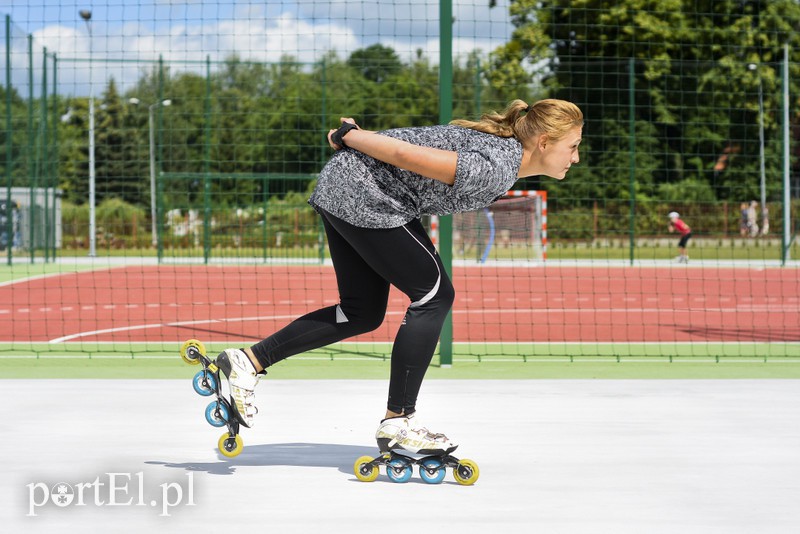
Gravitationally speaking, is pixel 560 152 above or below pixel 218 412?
above

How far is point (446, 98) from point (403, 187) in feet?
12.4

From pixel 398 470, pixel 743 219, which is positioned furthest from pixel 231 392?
pixel 743 219

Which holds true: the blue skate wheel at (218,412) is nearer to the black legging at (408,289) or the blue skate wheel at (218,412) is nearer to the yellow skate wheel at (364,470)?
the black legging at (408,289)

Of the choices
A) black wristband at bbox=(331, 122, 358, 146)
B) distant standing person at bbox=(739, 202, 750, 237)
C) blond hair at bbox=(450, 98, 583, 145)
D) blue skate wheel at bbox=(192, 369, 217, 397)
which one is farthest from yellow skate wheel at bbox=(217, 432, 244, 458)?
distant standing person at bbox=(739, 202, 750, 237)

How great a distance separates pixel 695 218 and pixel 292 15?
26.5m

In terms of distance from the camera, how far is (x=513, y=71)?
31.0m

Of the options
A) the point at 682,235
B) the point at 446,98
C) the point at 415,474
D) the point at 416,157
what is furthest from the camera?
the point at 682,235

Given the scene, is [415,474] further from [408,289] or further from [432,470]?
[408,289]

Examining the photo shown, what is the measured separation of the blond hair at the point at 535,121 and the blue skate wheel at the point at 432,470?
49.8 inches

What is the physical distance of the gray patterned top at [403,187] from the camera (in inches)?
168

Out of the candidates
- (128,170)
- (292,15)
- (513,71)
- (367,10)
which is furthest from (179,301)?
(128,170)

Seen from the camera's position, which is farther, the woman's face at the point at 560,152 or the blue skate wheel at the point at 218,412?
the blue skate wheel at the point at 218,412

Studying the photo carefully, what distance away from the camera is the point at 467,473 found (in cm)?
433

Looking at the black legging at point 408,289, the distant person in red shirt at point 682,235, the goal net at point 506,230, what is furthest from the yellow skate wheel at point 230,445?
the distant person in red shirt at point 682,235
